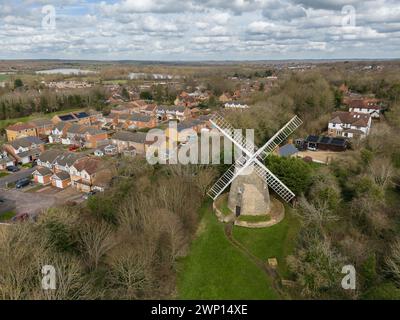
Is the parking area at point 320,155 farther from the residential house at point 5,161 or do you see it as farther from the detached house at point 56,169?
the residential house at point 5,161

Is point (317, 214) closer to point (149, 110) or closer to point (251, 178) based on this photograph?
point (251, 178)

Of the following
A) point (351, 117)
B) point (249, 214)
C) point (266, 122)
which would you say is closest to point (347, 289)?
point (249, 214)

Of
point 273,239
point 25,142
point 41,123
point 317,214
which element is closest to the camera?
point 317,214

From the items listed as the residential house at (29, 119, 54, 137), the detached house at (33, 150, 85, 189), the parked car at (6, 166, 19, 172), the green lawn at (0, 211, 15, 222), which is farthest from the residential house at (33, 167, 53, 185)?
the residential house at (29, 119, 54, 137)

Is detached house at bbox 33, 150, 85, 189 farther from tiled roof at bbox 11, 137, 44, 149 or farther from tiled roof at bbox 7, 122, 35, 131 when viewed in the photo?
tiled roof at bbox 7, 122, 35, 131

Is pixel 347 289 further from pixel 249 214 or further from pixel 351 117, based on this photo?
pixel 351 117

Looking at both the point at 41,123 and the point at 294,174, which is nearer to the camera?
the point at 294,174

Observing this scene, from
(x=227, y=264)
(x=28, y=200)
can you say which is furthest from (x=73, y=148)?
(x=227, y=264)
